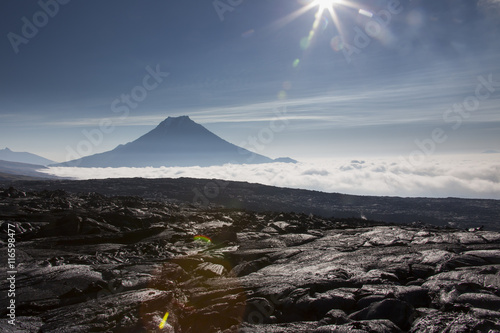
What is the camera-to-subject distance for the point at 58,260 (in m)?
13.8

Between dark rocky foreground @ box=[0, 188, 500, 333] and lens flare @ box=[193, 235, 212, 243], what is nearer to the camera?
dark rocky foreground @ box=[0, 188, 500, 333]

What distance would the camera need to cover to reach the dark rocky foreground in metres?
8.25

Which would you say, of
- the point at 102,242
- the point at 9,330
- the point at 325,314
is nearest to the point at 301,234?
the point at 325,314

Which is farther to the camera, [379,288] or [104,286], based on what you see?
[104,286]

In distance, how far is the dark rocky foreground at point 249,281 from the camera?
825 cm

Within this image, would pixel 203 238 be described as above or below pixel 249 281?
below

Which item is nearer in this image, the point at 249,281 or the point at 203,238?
the point at 249,281

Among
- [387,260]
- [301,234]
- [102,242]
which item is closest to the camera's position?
[387,260]

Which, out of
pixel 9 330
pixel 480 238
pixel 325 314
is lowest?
pixel 9 330

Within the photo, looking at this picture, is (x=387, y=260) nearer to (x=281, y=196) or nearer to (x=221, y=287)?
(x=221, y=287)

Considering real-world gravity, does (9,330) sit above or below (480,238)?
below

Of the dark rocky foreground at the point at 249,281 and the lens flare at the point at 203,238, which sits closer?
the dark rocky foreground at the point at 249,281

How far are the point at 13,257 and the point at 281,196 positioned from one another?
225ft

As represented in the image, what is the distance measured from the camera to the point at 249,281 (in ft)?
37.6
